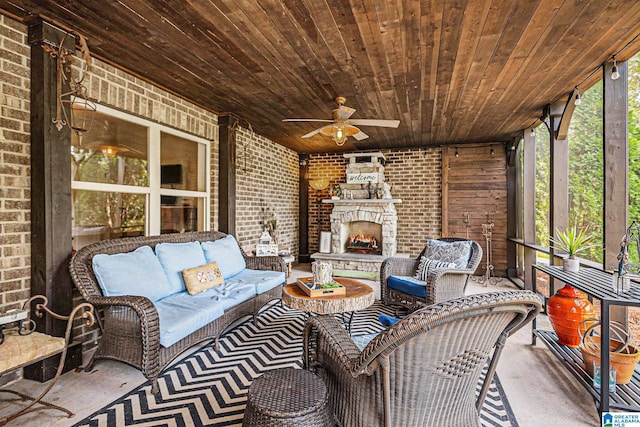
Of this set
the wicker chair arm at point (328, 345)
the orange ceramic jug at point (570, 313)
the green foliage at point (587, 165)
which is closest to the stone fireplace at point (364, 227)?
the green foliage at point (587, 165)

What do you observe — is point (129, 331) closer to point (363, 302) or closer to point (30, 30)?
point (363, 302)

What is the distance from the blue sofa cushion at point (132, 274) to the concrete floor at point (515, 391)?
621 mm

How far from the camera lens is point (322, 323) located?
1.90m

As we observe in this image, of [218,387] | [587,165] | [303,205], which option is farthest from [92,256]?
[587,165]

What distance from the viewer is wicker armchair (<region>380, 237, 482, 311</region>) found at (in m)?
3.54

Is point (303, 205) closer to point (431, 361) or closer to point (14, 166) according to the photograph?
point (14, 166)

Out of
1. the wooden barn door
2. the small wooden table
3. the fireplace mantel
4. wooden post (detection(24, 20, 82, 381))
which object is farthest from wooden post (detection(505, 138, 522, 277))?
wooden post (detection(24, 20, 82, 381))

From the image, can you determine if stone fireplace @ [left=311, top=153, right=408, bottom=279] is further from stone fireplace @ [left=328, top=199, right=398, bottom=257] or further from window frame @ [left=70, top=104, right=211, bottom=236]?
window frame @ [left=70, top=104, right=211, bottom=236]

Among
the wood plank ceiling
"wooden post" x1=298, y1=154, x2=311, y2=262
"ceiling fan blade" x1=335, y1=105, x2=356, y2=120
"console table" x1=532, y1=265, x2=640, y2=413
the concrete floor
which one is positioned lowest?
the concrete floor

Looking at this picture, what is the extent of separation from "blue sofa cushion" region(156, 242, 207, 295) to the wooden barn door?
4830 millimetres

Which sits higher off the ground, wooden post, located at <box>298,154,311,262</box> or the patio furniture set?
wooden post, located at <box>298,154,311,262</box>

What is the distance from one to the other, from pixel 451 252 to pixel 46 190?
3972 mm

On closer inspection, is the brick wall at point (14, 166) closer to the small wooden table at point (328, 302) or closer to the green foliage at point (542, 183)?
the small wooden table at point (328, 302)

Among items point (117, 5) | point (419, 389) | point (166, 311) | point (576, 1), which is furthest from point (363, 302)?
point (117, 5)
